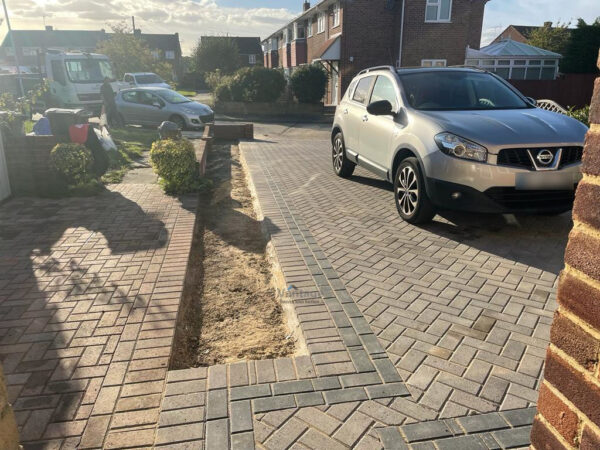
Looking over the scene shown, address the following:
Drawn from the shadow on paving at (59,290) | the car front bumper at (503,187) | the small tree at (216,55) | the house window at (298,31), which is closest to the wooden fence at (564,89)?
the car front bumper at (503,187)

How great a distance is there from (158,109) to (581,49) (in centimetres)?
2814

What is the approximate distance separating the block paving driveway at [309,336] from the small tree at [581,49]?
29864 mm

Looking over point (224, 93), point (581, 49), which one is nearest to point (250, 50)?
point (224, 93)

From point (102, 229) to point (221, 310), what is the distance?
247cm

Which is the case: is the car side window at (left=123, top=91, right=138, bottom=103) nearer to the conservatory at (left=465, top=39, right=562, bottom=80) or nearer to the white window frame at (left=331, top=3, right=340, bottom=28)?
the white window frame at (left=331, top=3, right=340, bottom=28)

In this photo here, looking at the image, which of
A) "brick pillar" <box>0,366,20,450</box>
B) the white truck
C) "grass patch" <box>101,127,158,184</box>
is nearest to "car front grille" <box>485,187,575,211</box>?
"brick pillar" <box>0,366,20,450</box>

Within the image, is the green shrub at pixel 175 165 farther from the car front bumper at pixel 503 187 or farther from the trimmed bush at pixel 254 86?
the trimmed bush at pixel 254 86

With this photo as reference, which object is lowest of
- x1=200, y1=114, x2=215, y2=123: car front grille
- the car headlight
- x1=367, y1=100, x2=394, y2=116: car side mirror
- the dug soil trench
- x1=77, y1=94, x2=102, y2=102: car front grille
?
the dug soil trench

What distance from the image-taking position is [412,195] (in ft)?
19.1

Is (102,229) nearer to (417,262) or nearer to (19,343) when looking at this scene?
(19,343)

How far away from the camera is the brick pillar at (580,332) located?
1193 mm

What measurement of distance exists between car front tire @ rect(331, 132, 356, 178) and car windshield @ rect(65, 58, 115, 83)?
1574 cm

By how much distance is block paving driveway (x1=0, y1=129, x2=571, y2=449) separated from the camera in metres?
2.50

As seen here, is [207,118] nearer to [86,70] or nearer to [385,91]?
[86,70]
